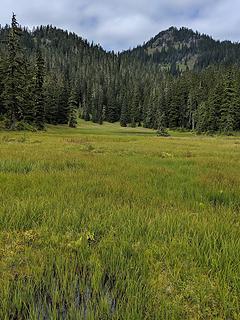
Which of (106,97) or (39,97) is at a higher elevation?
(106,97)

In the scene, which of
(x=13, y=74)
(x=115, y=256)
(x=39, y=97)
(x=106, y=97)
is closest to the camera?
(x=115, y=256)

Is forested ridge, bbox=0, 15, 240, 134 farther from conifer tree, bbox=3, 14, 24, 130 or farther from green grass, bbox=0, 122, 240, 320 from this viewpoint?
green grass, bbox=0, 122, 240, 320

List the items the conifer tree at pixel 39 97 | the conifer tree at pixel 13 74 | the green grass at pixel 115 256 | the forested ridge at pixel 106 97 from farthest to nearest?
the conifer tree at pixel 39 97
the forested ridge at pixel 106 97
the conifer tree at pixel 13 74
the green grass at pixel 115 256

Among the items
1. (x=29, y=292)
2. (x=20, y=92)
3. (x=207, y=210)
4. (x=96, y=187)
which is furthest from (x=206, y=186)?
(x=20, y=92)

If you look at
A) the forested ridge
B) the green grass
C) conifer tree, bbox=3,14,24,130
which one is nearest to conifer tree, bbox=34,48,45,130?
the forested ridge

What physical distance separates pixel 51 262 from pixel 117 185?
15.0ft

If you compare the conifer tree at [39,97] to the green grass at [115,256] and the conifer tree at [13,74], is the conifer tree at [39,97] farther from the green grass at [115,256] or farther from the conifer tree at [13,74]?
the green grass at [115,256]

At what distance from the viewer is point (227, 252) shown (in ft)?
13.6

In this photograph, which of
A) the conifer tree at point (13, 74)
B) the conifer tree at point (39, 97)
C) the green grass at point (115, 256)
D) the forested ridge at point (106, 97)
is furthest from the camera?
the conifer tree at point (39, 97)

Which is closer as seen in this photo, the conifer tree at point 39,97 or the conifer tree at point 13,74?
the conifer tree at point 13,74

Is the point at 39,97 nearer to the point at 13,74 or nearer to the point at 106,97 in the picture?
the point at 13,74

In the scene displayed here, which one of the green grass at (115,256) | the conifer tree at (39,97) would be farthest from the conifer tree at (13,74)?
the green grass at (115,256)

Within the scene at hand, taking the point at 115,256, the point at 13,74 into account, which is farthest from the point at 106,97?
the point at 115,256

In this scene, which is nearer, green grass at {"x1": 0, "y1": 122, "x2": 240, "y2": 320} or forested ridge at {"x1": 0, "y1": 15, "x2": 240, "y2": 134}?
green grass at {"x1": 0, "y1": 122, "x2": 240, "y2": 320}
